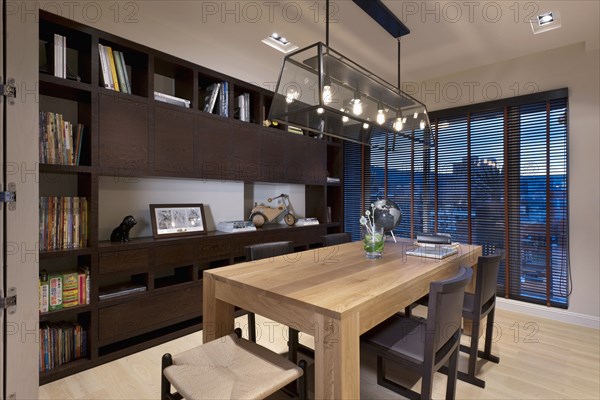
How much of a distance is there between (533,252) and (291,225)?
8.28 ft

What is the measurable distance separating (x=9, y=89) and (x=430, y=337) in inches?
87.5

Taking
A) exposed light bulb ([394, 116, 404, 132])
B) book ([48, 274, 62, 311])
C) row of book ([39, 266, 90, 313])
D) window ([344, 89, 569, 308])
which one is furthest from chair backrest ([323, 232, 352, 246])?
book ([48, 274, 62, 311])

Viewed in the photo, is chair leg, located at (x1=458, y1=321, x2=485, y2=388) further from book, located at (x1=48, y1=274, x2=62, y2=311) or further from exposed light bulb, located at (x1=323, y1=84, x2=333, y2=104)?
book, located at (x1=48, y1=274, x2=62, y2=311)

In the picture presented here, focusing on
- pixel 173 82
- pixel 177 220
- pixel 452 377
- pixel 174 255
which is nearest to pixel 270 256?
pixel 174 255

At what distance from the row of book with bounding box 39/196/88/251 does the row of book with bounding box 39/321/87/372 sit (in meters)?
0.55

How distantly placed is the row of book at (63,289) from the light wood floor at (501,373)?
48cm

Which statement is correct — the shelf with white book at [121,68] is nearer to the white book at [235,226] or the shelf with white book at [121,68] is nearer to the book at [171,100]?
the book at [171,100]

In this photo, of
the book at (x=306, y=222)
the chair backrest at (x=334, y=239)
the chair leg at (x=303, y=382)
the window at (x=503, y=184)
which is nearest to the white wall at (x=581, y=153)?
the window at (x=503, y=184)

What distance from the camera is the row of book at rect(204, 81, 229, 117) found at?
2914 mm

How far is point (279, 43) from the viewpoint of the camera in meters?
2.96

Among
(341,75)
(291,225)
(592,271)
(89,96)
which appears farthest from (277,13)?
(592,271)

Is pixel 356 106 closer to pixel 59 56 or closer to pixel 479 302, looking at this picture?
pixel 479 302

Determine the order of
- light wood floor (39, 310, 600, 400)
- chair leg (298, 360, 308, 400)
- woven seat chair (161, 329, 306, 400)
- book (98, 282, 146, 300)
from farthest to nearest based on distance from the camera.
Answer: book (98, 282, 146, 300) < light wood floor (39, 310, 600, 400) < chair leg (298, 360, 308, 400) < woven seat chair (161, 329, 306, 400)

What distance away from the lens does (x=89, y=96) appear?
2162 mm
